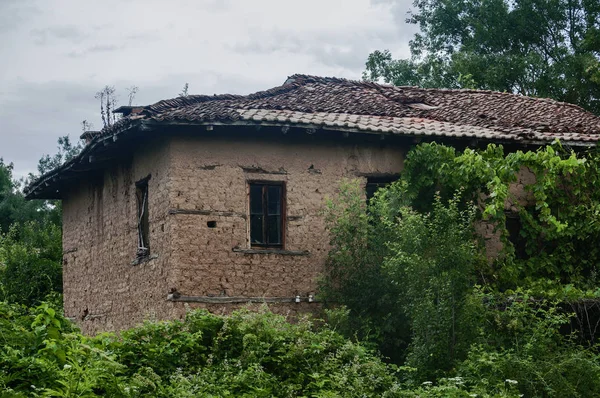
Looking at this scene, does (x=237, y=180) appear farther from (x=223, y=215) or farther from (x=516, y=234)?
(x=516, y=234)

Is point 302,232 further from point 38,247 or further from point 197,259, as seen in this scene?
Answer: point 38,247

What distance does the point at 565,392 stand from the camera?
1124 cm

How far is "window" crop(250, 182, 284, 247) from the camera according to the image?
14859mm

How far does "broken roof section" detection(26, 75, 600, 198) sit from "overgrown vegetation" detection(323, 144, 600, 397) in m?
0.54

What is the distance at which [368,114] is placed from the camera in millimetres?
16172

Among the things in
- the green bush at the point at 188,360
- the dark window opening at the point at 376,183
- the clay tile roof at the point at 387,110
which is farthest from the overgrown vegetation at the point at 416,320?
the clay tile roof at the point at 387,110

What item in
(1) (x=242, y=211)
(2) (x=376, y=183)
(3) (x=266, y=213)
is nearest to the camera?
(1) (x=242, y=211)

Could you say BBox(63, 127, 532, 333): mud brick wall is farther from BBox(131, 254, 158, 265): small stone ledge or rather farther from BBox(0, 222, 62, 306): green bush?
BBox(0, 222, 62, 306): green bush

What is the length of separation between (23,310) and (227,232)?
3982 mm

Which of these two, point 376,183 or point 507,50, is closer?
point 376,183

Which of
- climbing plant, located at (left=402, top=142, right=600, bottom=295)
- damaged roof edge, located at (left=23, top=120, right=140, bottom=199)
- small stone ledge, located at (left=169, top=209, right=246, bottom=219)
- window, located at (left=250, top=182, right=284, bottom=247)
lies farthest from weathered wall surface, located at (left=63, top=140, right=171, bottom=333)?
climbing plant, located at (left=402, top=142, right=600, bottom=295)

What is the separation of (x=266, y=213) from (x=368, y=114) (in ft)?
8.43

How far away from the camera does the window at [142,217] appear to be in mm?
15570

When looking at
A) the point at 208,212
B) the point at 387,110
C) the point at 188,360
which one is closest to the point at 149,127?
the point at 208,212
